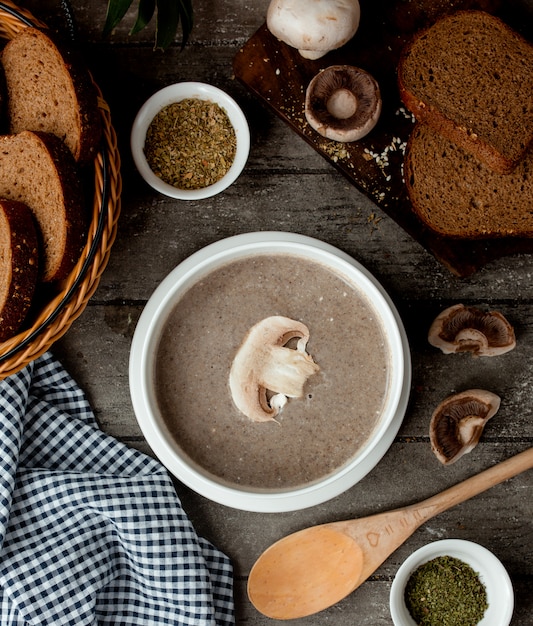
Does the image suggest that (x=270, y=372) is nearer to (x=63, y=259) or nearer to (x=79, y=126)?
(x=63, y=259)

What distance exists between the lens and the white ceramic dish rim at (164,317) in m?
1.41

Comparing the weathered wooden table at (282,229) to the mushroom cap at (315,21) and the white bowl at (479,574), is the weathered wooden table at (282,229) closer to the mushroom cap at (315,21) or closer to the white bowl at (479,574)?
the white bowl at (479,574)

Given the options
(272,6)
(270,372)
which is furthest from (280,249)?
(272,6)

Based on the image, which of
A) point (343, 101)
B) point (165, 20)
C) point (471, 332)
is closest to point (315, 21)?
point (343, 101)

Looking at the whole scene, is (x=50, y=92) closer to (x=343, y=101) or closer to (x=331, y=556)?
(x=343, y=101)

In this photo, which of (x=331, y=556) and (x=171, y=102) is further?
(x=331, y=556)

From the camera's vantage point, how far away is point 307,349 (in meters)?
1.44

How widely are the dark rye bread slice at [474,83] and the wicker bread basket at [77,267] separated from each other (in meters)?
0.62

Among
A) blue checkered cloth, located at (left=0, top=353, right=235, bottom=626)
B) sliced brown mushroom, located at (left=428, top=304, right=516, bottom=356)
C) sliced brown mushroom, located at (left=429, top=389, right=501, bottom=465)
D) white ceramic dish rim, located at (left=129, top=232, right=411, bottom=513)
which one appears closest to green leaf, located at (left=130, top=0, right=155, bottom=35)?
white ceramic dish rim, located at (left=129, top=232, right=411, bottom=513)

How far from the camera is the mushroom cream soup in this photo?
145 centimetres

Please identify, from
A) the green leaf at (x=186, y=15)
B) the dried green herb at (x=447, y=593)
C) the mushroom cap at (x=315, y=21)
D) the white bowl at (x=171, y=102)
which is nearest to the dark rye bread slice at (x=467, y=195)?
the mushroom cap at (x=315, y=21)

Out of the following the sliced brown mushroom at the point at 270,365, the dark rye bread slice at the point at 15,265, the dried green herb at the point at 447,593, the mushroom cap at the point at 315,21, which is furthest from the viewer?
the dried green herb at the point at 447,593

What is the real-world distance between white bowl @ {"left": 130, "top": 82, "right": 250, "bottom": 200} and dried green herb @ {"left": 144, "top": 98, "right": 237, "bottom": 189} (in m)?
0.02

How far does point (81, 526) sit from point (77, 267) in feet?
2.08
